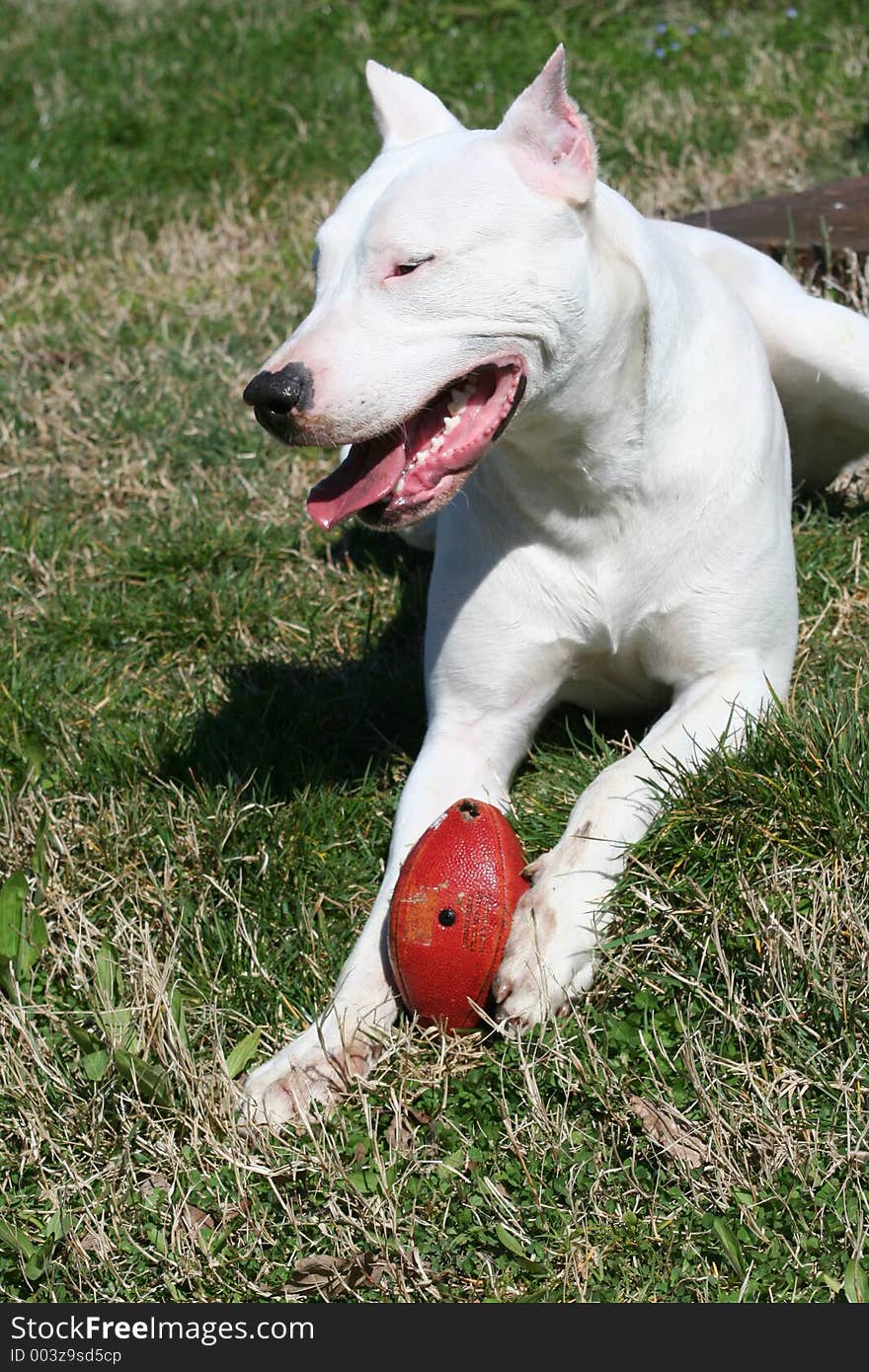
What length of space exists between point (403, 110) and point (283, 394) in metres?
0.90

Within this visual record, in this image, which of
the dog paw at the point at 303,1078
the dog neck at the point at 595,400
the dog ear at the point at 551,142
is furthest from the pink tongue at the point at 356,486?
the dog paw at the point at 303,1078

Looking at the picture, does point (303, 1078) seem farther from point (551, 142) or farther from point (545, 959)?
point (551, 142)

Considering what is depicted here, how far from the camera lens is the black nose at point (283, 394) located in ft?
8.85

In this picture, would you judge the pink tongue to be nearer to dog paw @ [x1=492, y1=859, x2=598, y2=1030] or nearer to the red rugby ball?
the red rugby ball

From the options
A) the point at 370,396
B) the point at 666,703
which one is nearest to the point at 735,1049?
the point at 666,703

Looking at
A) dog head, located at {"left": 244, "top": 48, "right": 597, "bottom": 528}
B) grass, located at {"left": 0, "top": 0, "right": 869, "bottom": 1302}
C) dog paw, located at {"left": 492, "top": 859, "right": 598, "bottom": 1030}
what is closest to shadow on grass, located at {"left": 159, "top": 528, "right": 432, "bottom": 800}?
grass, located at {"left": 0, "top": 0, "right": 869, "bottom": 1302}

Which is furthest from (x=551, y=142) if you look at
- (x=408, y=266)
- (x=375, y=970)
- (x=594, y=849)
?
(x=375, y=970)

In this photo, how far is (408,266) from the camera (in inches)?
108

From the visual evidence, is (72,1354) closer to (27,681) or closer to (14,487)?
(27,681)

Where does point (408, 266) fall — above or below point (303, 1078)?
above

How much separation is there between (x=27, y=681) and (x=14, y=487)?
1420mm

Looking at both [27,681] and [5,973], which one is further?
[27,681]

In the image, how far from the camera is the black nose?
8.85 ft

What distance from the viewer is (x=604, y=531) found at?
129 inches
